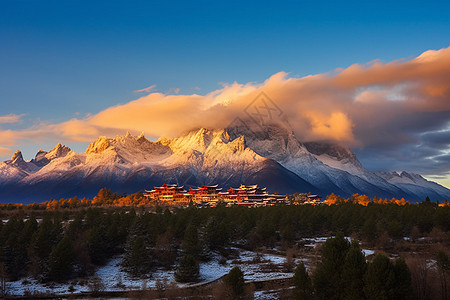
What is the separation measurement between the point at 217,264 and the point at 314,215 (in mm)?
56895

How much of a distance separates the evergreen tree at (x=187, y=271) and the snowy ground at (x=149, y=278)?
160 cm

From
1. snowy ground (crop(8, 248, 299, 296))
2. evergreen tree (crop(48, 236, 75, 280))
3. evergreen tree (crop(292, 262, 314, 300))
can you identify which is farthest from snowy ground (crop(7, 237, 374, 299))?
evergreen tree (crop(292, 262, 314, 300))

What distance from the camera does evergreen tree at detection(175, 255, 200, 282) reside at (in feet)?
272

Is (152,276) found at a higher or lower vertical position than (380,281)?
lower

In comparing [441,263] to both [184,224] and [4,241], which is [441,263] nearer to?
[184,224]

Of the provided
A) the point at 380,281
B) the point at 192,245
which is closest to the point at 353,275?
the point at 380,281

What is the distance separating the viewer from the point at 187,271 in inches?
3275

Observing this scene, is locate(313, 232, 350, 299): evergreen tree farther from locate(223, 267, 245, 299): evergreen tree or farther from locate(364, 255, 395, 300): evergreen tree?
locate(223, 267, 245, 299): evergreen tree

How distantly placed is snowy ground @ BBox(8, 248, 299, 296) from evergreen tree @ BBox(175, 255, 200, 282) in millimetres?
1599

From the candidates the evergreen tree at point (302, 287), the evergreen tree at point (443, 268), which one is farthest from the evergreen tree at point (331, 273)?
the evergreen tree at point (443, 268)

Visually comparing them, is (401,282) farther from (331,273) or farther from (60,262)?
(60,262)

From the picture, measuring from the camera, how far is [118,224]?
108m

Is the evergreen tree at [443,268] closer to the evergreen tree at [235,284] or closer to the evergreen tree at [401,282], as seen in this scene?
the evergreen tree at [401,282]

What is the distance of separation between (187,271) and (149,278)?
8770 mm
